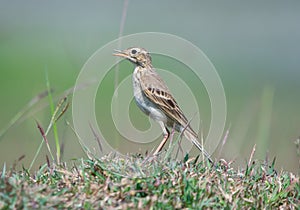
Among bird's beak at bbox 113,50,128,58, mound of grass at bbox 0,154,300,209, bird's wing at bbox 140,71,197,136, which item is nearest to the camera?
mound of grass at bbox 0,154,300,209

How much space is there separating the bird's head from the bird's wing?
155 mm

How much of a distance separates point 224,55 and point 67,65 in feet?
14.5

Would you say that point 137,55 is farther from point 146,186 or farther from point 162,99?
point 146,186

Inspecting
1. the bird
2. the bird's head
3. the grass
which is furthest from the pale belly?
the grass

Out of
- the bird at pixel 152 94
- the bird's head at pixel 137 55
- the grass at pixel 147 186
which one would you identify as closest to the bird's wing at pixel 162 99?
the bird at pixel 152 94

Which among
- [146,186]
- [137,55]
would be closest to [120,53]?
[137,55]

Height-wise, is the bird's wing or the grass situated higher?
the bird's wing

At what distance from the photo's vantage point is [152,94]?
6.36 m

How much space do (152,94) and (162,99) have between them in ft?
0.28

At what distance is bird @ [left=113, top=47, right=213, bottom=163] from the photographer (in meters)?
6.35

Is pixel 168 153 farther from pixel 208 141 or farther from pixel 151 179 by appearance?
pixel 208 141

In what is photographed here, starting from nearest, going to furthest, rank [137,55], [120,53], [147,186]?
[147,186] < [120,53] < [137,55]

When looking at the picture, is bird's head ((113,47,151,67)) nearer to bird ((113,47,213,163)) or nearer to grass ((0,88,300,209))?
bird ((113,47,213,163))

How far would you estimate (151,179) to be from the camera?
172 inches
